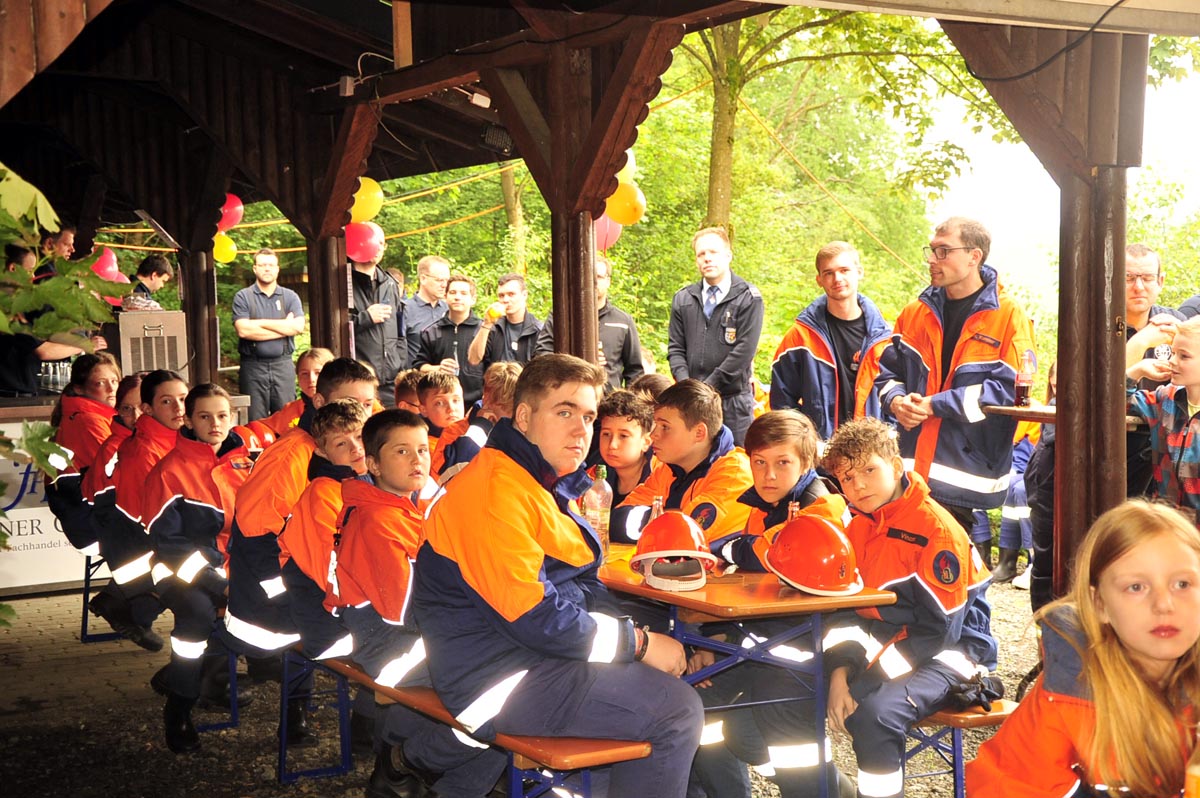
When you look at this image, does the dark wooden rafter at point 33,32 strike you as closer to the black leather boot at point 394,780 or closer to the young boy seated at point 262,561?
→ the young boy seated at point 262,561

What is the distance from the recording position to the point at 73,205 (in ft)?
59.2

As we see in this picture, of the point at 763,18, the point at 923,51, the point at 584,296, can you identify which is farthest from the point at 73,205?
the point at 584,296

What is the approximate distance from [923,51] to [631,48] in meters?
Result: 10.5

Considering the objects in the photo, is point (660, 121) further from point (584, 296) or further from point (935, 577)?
point (935, 577)

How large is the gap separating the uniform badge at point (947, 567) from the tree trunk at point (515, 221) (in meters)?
17.3

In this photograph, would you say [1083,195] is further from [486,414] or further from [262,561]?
[262,561]

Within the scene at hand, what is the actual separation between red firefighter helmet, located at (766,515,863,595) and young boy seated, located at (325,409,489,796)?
1.20 meters

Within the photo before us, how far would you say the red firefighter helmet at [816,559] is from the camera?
390cm

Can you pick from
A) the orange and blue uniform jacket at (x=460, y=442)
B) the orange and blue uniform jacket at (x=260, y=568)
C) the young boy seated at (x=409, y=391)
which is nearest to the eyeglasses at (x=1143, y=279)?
the orange and blue uniform jacket at (x=460, y=442)

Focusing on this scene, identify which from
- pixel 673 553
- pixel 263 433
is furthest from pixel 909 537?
pixel 263 433

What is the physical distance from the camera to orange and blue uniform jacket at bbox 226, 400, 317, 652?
16.9ft

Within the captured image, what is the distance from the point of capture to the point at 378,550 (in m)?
4.39

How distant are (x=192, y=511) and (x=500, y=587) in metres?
3.16

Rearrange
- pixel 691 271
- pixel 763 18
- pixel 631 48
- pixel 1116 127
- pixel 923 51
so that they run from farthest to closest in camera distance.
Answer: pixel 691 271
pixel 923 51
pixel 763 18
pixel 631 48
pixel 1116 127
